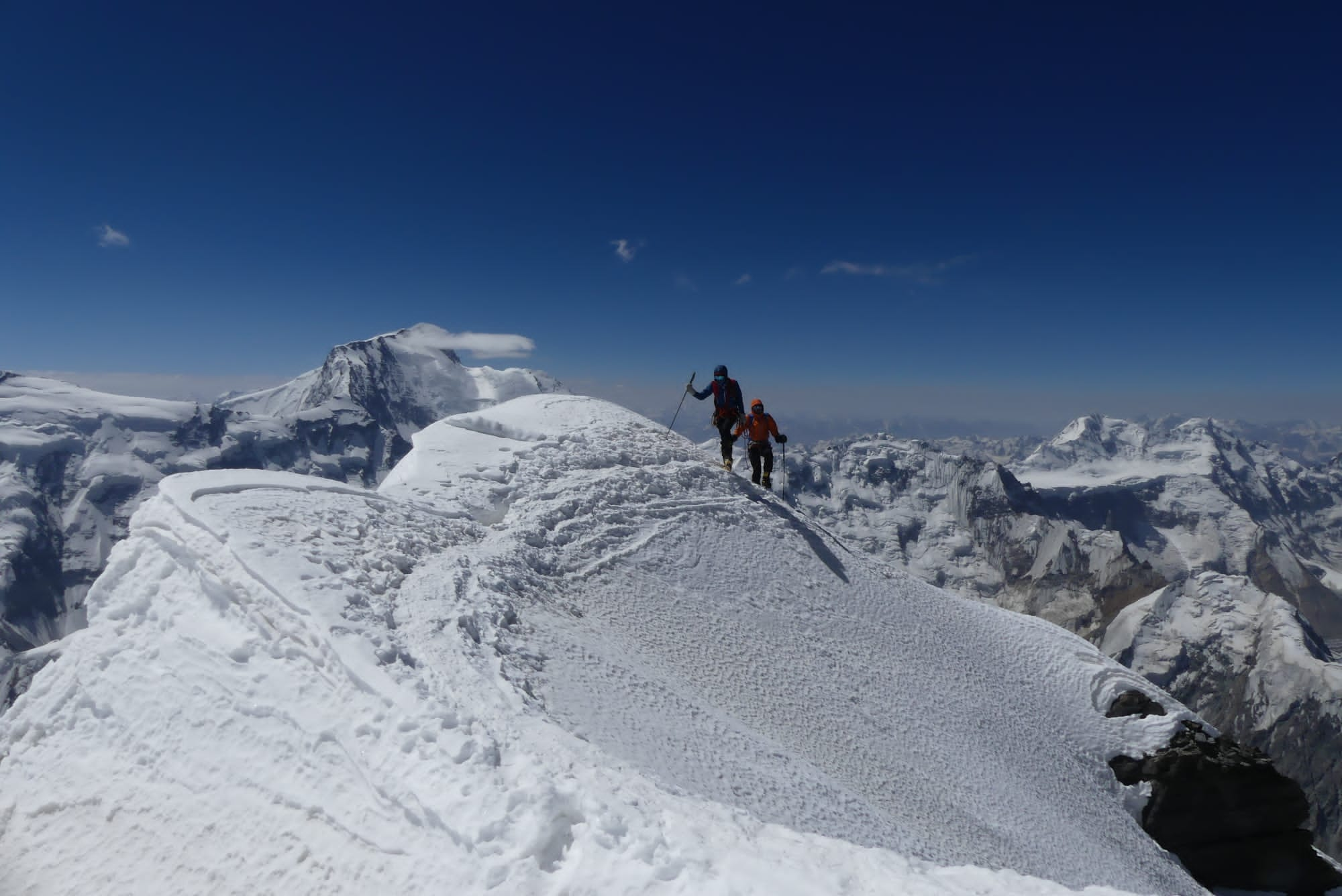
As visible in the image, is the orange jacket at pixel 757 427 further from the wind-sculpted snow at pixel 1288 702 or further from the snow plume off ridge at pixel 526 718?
the wind-sculpted snow at pixel 1288 702

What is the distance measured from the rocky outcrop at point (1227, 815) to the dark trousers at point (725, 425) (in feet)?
53.2

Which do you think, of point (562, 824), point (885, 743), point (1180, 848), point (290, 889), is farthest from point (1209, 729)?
point (290, 889)

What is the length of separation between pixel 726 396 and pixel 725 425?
1.18 meters

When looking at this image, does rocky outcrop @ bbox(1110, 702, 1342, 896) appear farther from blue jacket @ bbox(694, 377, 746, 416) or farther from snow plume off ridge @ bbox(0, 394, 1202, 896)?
blue jacket @ bbox(694, 377, 746, 416)

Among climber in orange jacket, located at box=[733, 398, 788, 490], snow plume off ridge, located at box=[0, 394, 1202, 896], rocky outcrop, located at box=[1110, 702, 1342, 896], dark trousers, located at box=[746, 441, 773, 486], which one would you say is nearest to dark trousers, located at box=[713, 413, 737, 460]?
climber in orange jacket, located at box=[733, 398, 788, 490]

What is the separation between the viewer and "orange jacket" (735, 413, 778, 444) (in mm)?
25531

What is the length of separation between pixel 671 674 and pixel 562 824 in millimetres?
7193

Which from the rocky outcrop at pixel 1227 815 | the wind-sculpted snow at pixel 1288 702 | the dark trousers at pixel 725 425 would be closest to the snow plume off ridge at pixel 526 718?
the rocky outcrop at pixel 1227 815

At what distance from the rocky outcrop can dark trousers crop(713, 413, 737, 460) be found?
53.2ft

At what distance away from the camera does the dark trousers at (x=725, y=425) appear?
25562mm

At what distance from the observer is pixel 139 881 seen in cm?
808

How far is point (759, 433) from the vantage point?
84.3 ft

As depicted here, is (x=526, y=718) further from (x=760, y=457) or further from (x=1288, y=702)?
(x=1288, y=702)

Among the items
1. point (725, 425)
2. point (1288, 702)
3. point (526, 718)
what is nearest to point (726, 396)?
point (725, 425)
